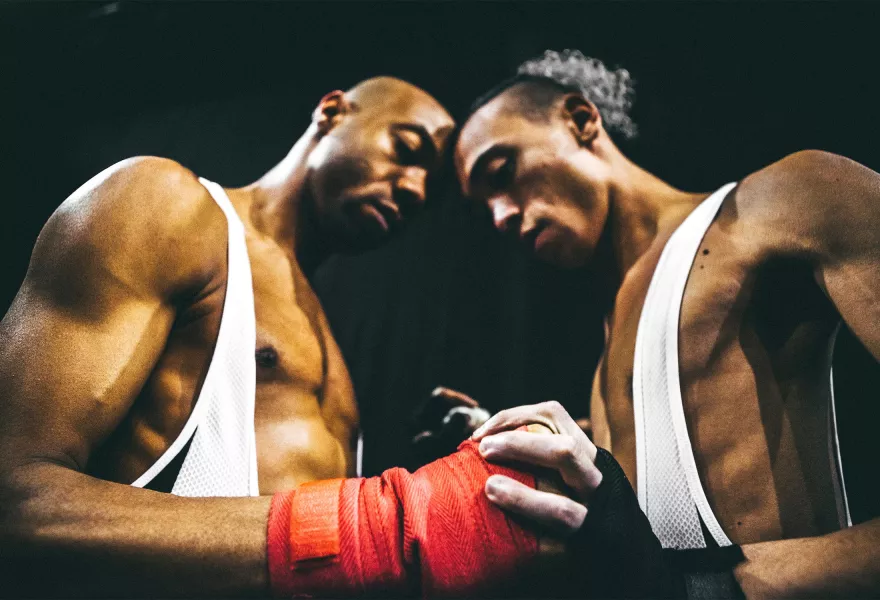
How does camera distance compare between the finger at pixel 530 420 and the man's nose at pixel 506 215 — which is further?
the man's nose at pixel 506 215

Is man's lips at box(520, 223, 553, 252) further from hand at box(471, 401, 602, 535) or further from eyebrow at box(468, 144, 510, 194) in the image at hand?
hand at box(471, 401, 602, 535)

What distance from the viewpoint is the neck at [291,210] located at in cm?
157

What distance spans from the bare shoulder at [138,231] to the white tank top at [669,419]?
0.87 meters

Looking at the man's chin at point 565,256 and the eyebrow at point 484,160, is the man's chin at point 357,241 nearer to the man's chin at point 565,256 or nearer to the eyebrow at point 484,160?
the eyebrow at point 484,160

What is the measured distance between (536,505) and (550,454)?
0.22 ft

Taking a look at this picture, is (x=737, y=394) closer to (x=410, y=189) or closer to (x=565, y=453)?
(x=565, y=453)

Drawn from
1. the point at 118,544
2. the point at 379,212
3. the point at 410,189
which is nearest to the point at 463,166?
the point at 410,189

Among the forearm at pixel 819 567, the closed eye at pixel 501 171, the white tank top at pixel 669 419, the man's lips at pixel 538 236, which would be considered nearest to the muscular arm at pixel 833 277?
the forearm at pixel 819 567

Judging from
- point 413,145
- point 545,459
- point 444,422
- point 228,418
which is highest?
point 413,145

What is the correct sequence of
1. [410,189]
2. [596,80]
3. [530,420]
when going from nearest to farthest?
Result: [530,420] → [410,189] → [596,80]

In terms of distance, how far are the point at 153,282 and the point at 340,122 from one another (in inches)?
34.3

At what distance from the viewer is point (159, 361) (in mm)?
1105

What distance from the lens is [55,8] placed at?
143 centimetres

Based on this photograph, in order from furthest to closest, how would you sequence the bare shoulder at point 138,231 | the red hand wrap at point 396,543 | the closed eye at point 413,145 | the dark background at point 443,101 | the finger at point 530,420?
the closed eye at point 413,145
the dark background at point 443,101
the bare shoulder at point 138,231
the finger at point 530,420
the red hand wrap at point 396,543
